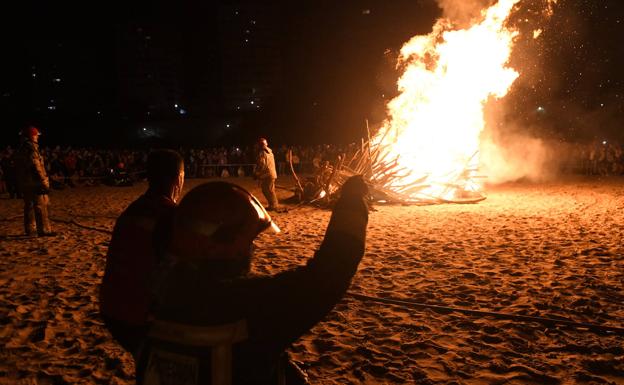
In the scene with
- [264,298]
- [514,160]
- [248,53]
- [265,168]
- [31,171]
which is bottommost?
[264,298]

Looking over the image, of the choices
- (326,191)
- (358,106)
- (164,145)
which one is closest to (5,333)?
(326,191)

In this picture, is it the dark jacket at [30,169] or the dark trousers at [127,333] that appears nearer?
the dark trousers at [127,333]

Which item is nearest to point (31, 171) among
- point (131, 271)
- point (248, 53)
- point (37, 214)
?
point (37, 214)

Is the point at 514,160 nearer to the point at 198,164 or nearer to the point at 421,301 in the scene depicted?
the point at 198,164

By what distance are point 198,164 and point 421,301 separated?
2071 centimetres

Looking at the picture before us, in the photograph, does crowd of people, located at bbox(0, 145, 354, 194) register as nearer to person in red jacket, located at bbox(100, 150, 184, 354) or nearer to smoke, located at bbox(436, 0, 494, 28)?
smoke, located at bbox(436, 0, 494, 28)

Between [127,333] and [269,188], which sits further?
[269,188]

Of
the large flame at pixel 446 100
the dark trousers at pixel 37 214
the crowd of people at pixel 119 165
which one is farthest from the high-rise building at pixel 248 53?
the dark trousers at pixel 37 214

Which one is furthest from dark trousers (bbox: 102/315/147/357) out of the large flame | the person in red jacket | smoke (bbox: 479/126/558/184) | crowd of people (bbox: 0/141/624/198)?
smoke (bbox: 479/126/558/184)

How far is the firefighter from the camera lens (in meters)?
1.23

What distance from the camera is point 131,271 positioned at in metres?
1.60

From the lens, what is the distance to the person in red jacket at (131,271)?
1.56 metres

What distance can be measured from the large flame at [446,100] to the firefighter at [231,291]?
11.9 m

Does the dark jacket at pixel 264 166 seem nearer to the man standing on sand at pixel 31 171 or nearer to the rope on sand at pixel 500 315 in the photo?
the man standing on sand at pixel 31 171
